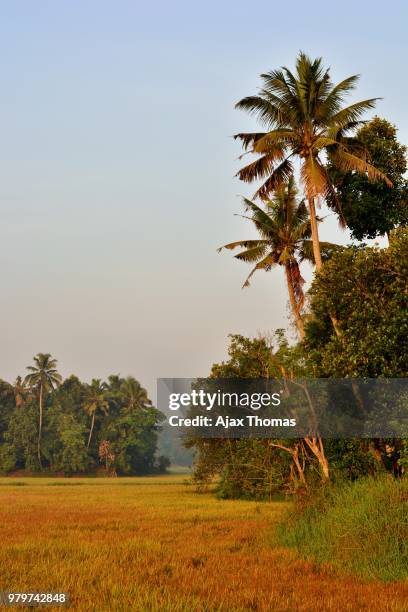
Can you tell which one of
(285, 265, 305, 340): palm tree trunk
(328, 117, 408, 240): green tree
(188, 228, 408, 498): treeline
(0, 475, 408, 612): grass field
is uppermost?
(328, 117, 408, 240): green tree

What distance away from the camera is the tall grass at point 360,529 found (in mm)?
12695

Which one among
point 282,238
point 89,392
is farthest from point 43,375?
point 282,238

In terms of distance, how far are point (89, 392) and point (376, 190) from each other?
273ft

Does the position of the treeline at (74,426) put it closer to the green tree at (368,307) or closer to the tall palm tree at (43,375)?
the tall palm tree at (43,375)

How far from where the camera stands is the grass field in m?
10.3

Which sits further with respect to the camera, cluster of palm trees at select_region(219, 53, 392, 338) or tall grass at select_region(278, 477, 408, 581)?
cluster of palm trees at select_region(219, 53, 392, 338)

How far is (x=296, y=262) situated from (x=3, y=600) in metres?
22.1

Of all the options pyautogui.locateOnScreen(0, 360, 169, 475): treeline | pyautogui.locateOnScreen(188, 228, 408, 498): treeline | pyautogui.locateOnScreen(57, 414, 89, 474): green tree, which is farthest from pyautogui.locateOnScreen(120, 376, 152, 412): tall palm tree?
pyautogui.locateOnScreen(188, 228, 408, 498): treeline

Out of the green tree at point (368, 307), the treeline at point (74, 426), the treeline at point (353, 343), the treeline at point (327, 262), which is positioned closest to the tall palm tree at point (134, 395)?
the treeline at point (74, 426)

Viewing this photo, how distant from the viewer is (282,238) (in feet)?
99.0

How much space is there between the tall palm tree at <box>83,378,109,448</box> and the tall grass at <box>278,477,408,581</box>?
3278 inches

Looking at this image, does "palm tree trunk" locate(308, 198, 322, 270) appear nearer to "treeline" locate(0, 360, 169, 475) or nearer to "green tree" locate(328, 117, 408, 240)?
"green tree" locate(328, 117, 408, 240)

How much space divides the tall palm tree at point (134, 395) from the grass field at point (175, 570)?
81239 millimetres

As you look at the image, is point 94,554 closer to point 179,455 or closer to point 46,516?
point 46,516
